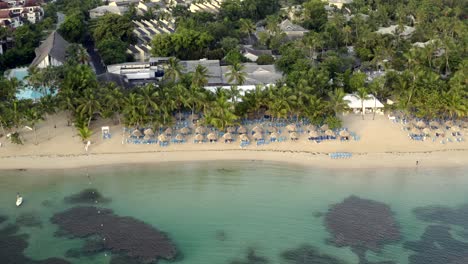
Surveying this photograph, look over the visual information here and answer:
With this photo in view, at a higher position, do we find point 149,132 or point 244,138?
point 149,132

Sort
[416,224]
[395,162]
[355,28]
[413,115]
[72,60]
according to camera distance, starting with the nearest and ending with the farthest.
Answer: [416,224] < [395,162] < [413,115] < [72,60] < [355,28]

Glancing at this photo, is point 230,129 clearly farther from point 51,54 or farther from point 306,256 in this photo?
point 51,54

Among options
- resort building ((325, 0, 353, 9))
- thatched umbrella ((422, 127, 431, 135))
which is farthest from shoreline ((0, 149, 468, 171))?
resort building ((325, 0, 353, 9))

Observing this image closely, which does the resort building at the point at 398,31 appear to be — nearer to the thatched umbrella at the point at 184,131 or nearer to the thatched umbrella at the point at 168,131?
the thatched umbrella at the point at 184,131

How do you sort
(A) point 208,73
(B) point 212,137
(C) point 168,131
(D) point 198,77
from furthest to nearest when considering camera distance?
(A) point 208,73 < (D) point 198,77 < (C) point 168,131 < (B) point 212,137

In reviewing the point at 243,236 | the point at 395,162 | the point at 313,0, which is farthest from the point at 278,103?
the point at 313,0

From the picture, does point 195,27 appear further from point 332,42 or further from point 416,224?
point 416,224

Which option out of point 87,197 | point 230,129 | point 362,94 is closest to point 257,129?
point 230,129

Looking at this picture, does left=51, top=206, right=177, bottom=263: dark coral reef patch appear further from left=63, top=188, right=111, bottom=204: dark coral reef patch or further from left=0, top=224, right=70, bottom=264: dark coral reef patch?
left=0, top=224, right=70, bottom=264: dark coral reef patch
